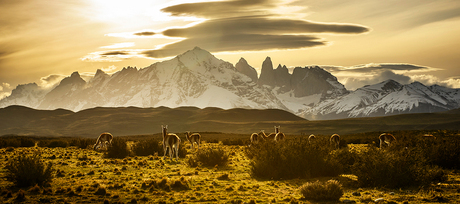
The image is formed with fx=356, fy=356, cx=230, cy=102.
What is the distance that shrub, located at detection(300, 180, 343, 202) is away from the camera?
11.8 metres

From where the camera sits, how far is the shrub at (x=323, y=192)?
38.6 feet

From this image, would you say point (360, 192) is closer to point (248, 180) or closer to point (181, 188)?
point (248, 180)

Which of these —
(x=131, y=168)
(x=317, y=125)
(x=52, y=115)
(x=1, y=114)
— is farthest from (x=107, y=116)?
(x=131, y=168)

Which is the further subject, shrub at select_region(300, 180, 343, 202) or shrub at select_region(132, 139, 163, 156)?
shrub at select_region(132, 139, 163, 156)

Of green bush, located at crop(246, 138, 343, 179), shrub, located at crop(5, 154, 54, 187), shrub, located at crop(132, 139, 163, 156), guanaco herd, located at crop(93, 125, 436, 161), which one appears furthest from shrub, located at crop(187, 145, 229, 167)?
shrub, located at crop(5, 154, 54, 187)

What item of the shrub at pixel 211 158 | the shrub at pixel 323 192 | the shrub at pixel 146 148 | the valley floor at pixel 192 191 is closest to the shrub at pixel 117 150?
the shrub at pixel 146 148

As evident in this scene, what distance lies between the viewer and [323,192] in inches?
471

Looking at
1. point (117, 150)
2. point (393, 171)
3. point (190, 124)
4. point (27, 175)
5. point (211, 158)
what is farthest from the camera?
point (190, 124)

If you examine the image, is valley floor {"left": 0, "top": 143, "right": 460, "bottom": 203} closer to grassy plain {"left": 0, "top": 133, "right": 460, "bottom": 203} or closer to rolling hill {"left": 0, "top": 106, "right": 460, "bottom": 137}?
grassy plain {"left": 0, "top": 133, "right": 460, "bottom": 203}

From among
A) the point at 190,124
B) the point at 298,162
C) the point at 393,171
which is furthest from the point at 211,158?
the point at 190,124

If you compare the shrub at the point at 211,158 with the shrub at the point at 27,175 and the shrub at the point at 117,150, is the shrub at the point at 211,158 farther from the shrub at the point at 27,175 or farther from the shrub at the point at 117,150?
the shrub at the point at 27,175

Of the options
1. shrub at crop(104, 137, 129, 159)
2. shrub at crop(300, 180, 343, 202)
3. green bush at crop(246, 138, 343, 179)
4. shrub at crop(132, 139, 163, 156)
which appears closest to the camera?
shrub at crop(300, 180, 343, 202)

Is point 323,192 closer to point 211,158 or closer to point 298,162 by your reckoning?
point 298,162

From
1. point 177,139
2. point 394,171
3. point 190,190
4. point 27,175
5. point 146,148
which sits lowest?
point 190,190
